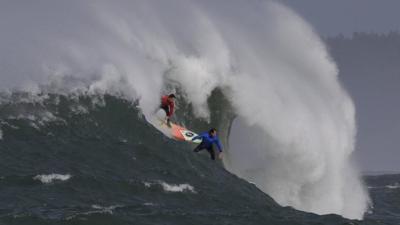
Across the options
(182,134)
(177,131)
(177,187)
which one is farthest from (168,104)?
(177,187)

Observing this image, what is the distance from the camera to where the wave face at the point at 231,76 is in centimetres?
2777

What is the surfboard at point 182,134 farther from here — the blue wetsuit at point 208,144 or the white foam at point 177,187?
the white foam at point 177,187

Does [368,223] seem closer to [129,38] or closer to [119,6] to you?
[129,38]

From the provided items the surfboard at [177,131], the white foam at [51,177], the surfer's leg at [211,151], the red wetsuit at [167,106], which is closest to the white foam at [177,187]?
the white foam at [51,177]

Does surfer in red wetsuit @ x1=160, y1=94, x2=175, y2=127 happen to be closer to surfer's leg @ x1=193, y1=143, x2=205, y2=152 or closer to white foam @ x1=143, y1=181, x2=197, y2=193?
surfer's leg @ x1=193, y1=143, x2=205, y2=152

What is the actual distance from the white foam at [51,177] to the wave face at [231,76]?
5022mm

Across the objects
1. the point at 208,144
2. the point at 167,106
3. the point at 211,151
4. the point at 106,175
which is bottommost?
the point at 106,175

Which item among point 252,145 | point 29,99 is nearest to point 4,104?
point 29,99

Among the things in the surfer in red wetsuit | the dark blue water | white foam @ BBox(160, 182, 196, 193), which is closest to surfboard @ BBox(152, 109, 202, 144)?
the surfer in red wetsuit

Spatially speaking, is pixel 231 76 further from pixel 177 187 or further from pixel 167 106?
pixel 177 187

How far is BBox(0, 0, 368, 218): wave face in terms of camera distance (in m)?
27.8

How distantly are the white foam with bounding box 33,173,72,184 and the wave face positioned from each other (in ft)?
16.5

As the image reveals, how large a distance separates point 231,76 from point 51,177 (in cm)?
1124

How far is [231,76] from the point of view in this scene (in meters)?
30.9
